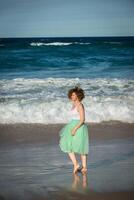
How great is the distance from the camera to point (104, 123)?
6.43m

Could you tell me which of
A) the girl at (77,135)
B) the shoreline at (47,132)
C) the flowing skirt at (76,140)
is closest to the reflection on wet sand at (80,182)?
the girl at (77,135)

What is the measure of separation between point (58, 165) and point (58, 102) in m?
3.46

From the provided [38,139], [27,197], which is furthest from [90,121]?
[27,197]

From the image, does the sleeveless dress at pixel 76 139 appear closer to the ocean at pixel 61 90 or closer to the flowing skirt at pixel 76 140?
the flowing skirt at pixel 76 140

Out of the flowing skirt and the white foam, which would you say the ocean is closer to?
the white foam

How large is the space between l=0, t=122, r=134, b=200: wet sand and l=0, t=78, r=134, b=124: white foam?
0.65 meters

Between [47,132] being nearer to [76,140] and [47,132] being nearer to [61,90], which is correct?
[76,140]

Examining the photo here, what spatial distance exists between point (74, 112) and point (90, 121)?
2753 millimetres

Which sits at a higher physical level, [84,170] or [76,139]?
[76,139]

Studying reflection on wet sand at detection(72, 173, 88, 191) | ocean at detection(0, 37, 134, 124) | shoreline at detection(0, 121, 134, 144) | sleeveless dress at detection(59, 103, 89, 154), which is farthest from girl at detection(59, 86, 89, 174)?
ocean at detection(0, 37, 134, 124)

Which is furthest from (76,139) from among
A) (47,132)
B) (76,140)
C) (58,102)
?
(58,102)

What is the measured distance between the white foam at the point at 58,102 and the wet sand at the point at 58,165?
648 mm

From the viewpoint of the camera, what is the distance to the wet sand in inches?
128

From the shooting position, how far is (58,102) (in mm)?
7504
